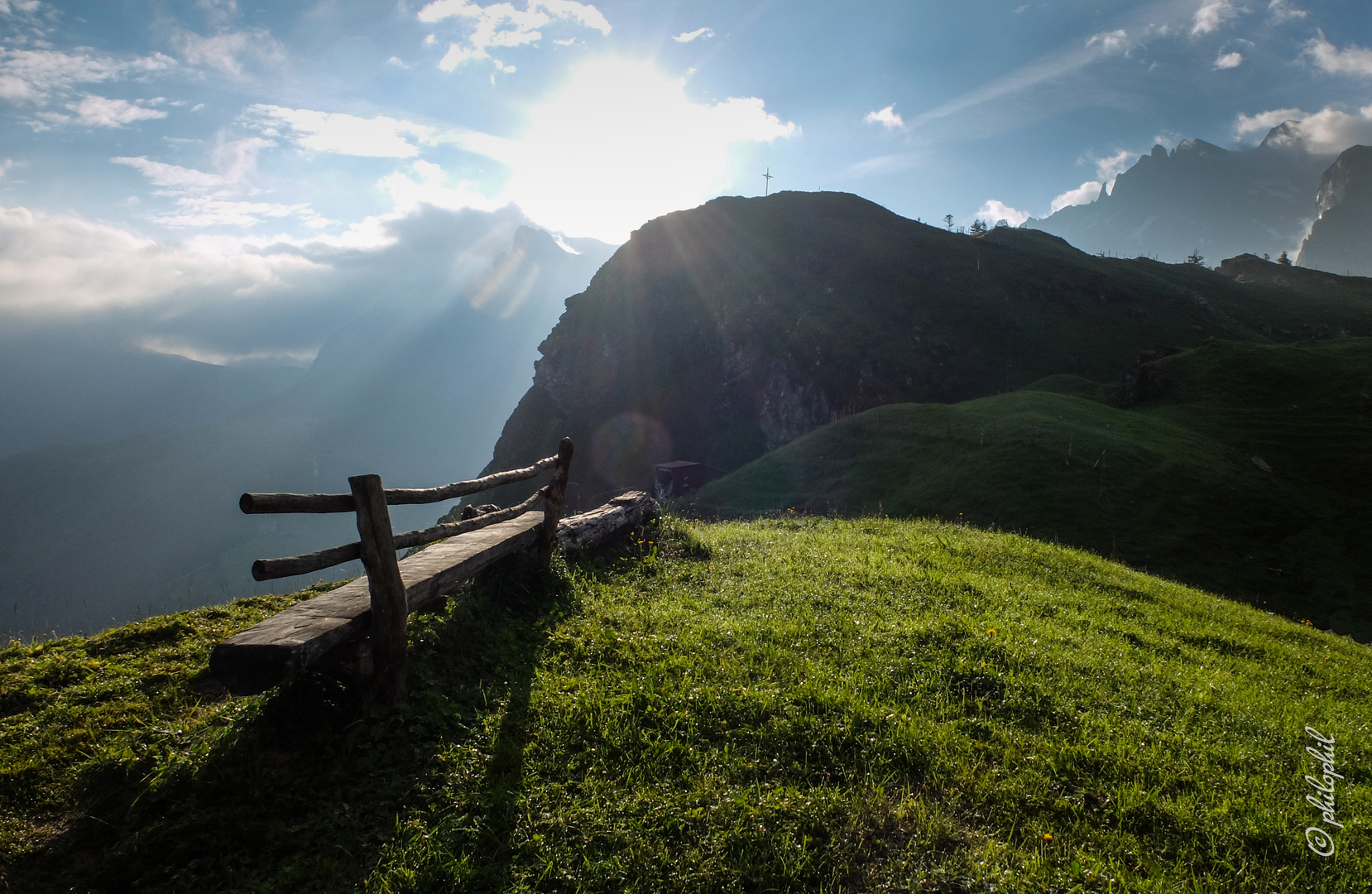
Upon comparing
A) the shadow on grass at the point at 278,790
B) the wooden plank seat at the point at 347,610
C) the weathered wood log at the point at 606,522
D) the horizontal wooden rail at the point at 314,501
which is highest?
the horizontal wooden rail at the point at 314,501

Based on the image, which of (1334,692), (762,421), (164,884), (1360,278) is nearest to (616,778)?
(164,884)

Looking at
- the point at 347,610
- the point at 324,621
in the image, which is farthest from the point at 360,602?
the point at 324,621

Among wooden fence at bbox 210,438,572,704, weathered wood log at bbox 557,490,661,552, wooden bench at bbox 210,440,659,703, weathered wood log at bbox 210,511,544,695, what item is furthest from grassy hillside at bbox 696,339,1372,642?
wooden fence at bbox 210,438,572,704

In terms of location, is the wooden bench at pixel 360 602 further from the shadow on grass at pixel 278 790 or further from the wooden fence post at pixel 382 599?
the shadow on grass at pixel 278 790

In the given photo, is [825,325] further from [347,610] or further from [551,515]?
[347,610]

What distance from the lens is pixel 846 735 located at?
5.14 metres

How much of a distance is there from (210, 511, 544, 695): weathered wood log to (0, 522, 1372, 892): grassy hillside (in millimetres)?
566

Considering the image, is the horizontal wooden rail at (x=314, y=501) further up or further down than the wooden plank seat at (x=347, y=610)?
further up

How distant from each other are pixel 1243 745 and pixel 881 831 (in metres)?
4.01

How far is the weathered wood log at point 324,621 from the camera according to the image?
447cm

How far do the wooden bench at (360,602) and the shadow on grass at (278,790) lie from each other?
345 mm

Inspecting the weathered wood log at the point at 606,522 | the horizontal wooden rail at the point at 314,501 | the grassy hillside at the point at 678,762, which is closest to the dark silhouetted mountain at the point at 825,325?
the weathered wood log at the point at 606,522

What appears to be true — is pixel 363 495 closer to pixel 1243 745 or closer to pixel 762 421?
pixel 1243 745

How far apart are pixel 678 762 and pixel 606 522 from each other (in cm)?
636
